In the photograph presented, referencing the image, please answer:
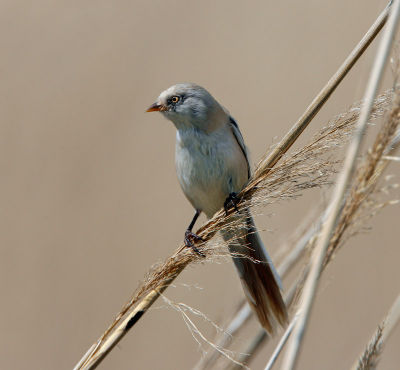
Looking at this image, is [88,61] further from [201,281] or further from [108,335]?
[108,335]

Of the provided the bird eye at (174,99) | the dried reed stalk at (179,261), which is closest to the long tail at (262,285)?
the dried reed stalk at (179,261)

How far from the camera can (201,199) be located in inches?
98.5

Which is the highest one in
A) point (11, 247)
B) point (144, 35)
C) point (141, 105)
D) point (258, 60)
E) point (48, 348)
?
point (258, 60)

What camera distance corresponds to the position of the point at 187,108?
246cm

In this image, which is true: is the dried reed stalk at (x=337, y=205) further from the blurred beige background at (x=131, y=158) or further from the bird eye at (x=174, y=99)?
the blurred beige background at (x=131, y=158)

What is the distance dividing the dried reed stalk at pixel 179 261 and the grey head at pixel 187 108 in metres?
0.77

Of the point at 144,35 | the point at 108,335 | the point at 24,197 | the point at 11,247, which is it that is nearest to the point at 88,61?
the point at 144,35

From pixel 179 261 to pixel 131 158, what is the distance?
2.28 m

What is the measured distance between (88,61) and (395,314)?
3.14 metres

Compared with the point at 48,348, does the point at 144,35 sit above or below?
above

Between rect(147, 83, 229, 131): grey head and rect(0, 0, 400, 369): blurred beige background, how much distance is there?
3.45 ft

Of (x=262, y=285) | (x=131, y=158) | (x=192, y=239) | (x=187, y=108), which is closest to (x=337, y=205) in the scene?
(x=262, y=285)

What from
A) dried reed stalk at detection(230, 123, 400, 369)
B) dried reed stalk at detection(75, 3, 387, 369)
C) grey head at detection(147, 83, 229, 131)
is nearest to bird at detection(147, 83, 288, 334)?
grey head at detection(147, 83, 229, 131)

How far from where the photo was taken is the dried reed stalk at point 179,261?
1453 millimetres
